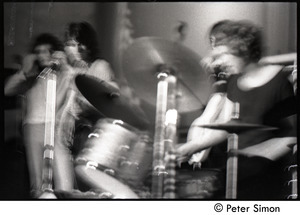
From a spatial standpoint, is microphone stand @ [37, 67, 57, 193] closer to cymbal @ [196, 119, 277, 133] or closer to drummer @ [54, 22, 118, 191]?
drummer @ [54, 22, 118, 191]

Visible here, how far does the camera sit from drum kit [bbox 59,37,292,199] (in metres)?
2.32

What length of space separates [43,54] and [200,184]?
35.8 inches

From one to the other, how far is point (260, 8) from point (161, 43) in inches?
18.5

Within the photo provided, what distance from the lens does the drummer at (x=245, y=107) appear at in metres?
2.31

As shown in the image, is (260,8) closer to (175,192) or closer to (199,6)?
(199,6)

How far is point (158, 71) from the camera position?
2.34 meters

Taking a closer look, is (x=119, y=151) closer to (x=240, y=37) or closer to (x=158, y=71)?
(x=158, y=71)

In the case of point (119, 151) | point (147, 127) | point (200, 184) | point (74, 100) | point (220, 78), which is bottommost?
point (200, 184)

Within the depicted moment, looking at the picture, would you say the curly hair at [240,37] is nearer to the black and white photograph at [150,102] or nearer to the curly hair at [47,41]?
the black and white photograph at [150,102]

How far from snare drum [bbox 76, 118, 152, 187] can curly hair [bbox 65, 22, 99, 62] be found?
1.02 feet

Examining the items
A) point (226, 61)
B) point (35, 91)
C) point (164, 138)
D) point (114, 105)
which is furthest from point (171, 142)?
point (35, 91)

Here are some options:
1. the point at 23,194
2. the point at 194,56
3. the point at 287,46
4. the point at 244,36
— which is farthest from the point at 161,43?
the point at 23,194

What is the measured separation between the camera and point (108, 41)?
2355 mm

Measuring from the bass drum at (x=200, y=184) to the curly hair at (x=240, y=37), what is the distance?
21.3 inches
